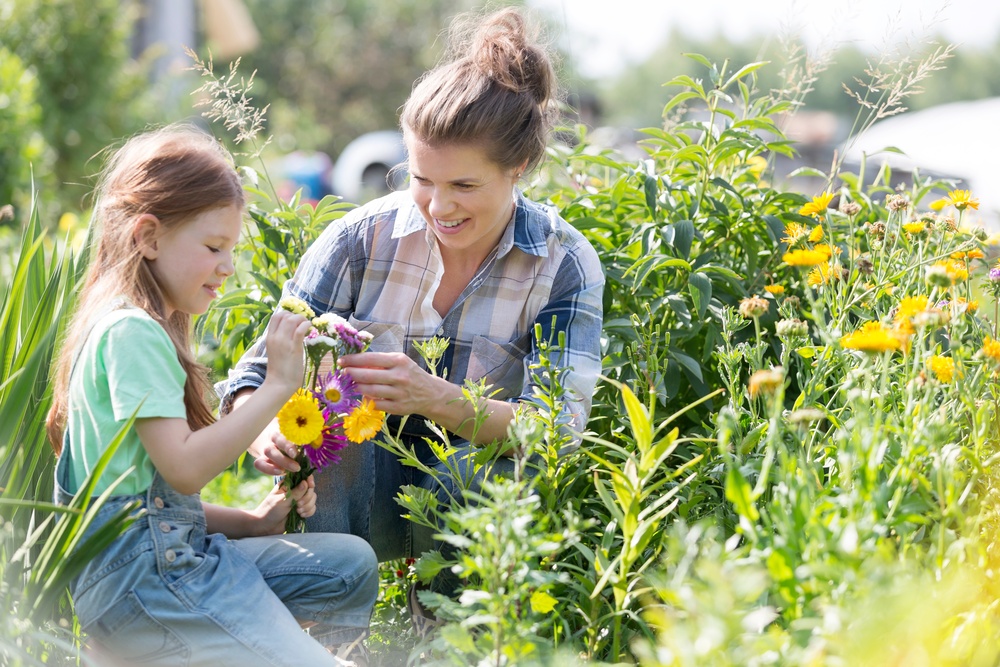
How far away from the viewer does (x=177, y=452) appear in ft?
5.25

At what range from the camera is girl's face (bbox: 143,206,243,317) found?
1779 mm

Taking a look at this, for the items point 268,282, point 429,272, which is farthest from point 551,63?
point 268,282

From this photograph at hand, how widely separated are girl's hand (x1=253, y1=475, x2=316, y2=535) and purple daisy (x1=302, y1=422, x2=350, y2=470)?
0.31ft

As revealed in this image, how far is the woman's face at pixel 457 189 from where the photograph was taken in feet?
6.66

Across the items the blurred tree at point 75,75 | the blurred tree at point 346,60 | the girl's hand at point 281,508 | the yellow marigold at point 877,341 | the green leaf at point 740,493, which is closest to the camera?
the green leaf at point 740,493

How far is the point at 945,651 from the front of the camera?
4.08 ft

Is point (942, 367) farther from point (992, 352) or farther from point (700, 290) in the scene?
point (700, 290)

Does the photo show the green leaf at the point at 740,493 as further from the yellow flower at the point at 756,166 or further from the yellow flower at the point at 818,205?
the yellow flower at the point at 756,166

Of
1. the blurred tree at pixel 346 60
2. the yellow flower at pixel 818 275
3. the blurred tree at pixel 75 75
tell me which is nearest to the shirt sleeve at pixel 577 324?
the yellow flower at pixel 818 275

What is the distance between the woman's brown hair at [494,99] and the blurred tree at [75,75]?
Result: 5.54 metres

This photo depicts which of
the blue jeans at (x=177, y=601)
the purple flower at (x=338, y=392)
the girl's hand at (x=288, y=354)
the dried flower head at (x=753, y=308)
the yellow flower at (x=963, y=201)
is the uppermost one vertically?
the yellow flower at (x=963, y=201)

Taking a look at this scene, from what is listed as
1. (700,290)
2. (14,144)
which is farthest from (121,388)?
(14,144)

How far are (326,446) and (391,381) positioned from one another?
0.17 metres

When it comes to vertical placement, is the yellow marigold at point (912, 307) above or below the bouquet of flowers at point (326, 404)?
above
